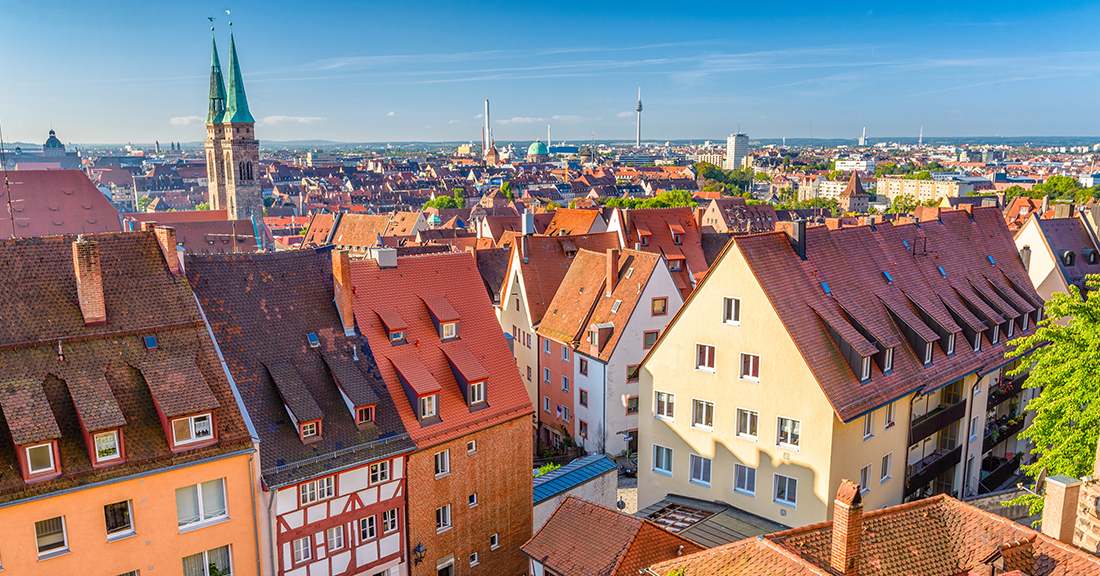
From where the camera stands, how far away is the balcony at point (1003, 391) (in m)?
34.2

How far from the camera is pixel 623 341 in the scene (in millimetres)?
40500

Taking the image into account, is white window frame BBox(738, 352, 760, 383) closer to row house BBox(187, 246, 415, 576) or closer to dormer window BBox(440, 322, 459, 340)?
dormer window BBox(440, 322, 459, 340)

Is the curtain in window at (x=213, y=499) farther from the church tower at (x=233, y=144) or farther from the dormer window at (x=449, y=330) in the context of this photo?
the church tower at (x=233, y=144)

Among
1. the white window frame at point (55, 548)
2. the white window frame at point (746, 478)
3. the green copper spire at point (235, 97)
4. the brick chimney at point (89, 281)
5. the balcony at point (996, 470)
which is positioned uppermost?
the green copper spire at point (235, 97)

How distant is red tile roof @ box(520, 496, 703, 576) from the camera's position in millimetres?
20906

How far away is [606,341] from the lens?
4116cm

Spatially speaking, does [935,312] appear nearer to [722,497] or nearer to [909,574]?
[722,497]

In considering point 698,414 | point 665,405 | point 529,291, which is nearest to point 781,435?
point 698,414

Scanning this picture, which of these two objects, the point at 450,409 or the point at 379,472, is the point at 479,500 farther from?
the point at 379,472

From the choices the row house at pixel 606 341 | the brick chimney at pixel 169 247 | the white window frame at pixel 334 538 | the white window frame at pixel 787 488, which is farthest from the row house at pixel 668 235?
the brick chimney at pixel 169 247

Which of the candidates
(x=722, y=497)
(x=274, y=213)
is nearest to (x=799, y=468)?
(x=722, y=497)

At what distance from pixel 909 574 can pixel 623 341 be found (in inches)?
963

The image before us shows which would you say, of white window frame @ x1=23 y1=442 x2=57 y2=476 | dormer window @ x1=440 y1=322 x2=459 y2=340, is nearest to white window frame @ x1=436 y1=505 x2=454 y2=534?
Answer: dormer window @ x1=440 y1=322 x2=459 y2=340

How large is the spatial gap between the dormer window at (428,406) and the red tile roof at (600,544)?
6.31 meters
